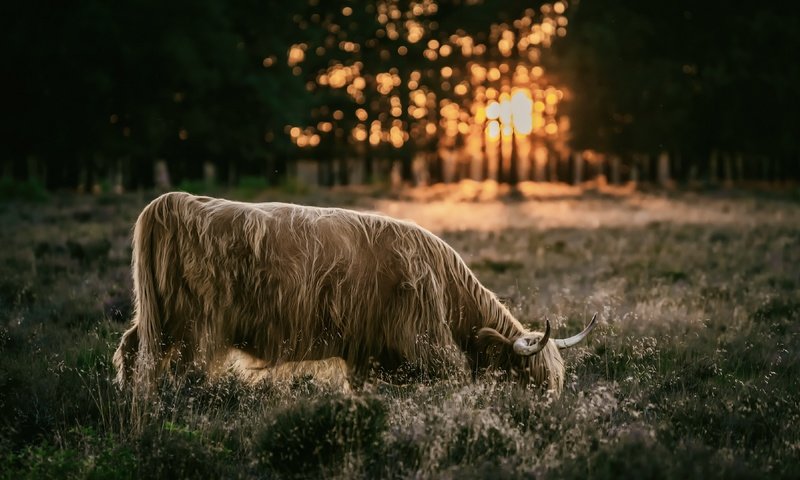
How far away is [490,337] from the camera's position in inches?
185

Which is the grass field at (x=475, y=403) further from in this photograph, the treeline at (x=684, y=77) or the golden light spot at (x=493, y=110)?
the golden light spot at (x=493, y=110)

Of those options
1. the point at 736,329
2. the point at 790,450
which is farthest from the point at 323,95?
the point at 790,450

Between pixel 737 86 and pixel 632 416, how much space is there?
2655 cm

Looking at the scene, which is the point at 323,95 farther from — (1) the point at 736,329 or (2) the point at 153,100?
(1) the point at 736,329

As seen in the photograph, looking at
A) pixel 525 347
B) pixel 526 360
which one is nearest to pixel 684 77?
pixel 526 360

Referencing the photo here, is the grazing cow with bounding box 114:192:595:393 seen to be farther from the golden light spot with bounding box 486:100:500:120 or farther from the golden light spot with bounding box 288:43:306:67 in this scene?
the golden light spot with bounding box 486:100:500:120

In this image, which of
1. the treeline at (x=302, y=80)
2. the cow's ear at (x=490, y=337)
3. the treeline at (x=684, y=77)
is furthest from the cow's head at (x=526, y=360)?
the treeline at (x=684, y=77)

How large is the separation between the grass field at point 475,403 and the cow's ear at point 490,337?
0.29 m

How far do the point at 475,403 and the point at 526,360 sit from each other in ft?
1.76

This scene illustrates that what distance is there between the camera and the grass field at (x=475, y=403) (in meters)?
3.58

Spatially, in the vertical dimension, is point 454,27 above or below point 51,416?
above

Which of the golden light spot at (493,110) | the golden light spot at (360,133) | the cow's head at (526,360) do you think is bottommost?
the cow's head at (526,360)

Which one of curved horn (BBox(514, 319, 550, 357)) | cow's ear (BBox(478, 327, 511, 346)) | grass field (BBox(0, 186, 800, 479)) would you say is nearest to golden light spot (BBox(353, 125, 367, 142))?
grass field (BBox(0, 186, 800, 479))

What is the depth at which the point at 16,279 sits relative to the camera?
7887mm
